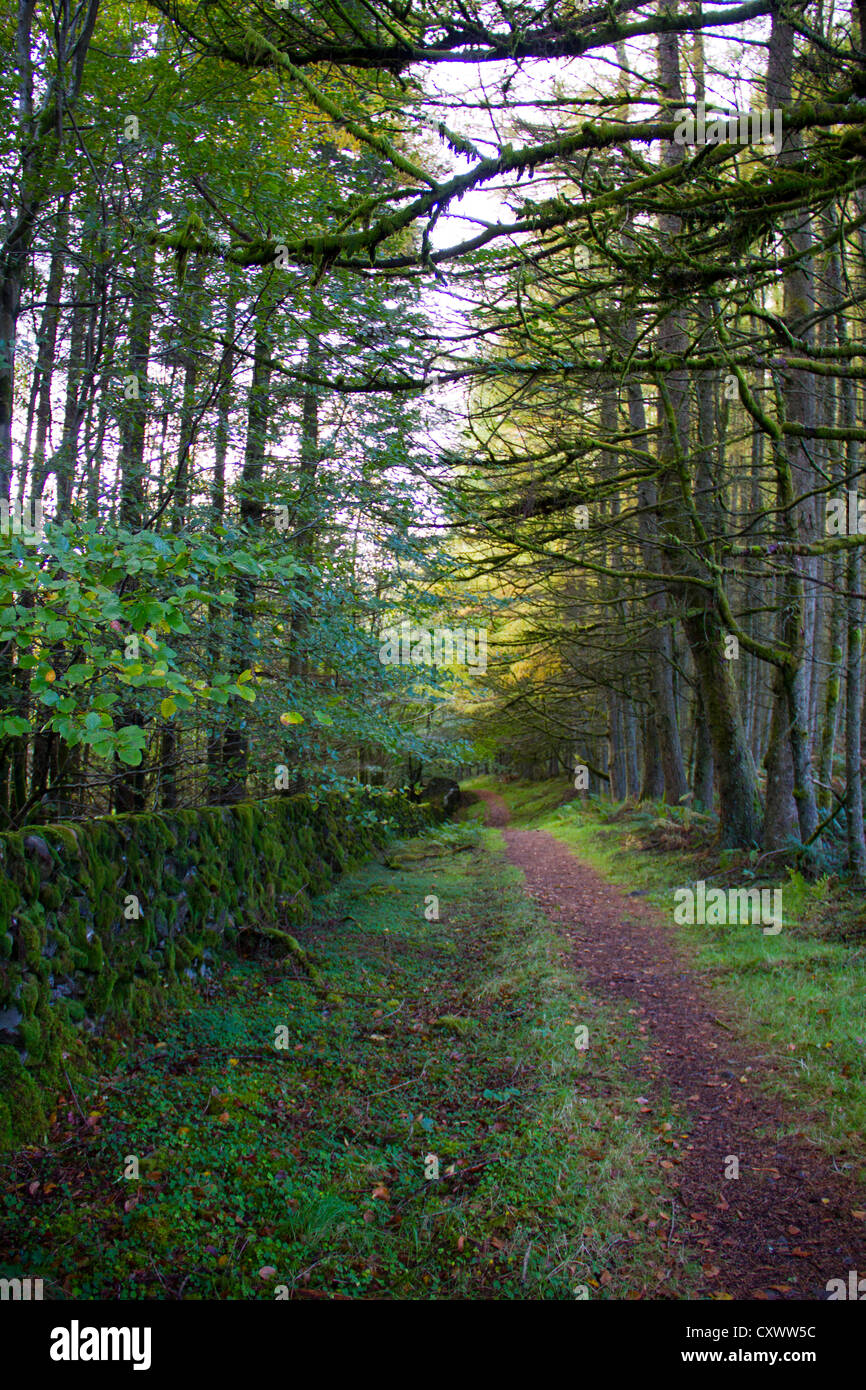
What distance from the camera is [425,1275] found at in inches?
117

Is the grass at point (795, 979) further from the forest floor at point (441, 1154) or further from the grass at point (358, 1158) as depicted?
the grass at point (358, 1158)

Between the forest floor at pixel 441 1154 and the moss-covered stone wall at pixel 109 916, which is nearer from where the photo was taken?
the forest floor at pixel 441 1154

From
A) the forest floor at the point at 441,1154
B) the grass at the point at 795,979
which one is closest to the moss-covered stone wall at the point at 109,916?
the forest floor at the point at 441,1154

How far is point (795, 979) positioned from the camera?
5809 millimetres

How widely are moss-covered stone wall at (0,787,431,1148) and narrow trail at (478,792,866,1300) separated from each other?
3322 mm

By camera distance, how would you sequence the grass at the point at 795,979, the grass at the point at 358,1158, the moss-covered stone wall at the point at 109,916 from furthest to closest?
the grass at the point at 795,979, the moss-covered stone wall at the point at 109,916, the grass at the point at 358,1158

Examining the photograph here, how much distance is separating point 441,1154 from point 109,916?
273 cm

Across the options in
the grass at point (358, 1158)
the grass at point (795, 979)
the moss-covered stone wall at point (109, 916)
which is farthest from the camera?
the grass at point (795, 979)

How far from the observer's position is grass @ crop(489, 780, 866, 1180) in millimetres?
4062

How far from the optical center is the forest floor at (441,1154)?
297cm

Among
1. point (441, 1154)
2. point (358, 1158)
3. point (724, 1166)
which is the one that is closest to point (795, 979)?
point (724, 1166)

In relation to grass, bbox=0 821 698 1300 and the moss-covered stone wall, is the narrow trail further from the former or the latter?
the moss-covered stone wall

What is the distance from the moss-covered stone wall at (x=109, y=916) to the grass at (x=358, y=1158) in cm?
31

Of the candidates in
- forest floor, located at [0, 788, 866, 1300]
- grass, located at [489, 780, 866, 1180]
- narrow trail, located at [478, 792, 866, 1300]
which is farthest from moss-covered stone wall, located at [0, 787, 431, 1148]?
grass, located at [489, 780, 866, 1180]
